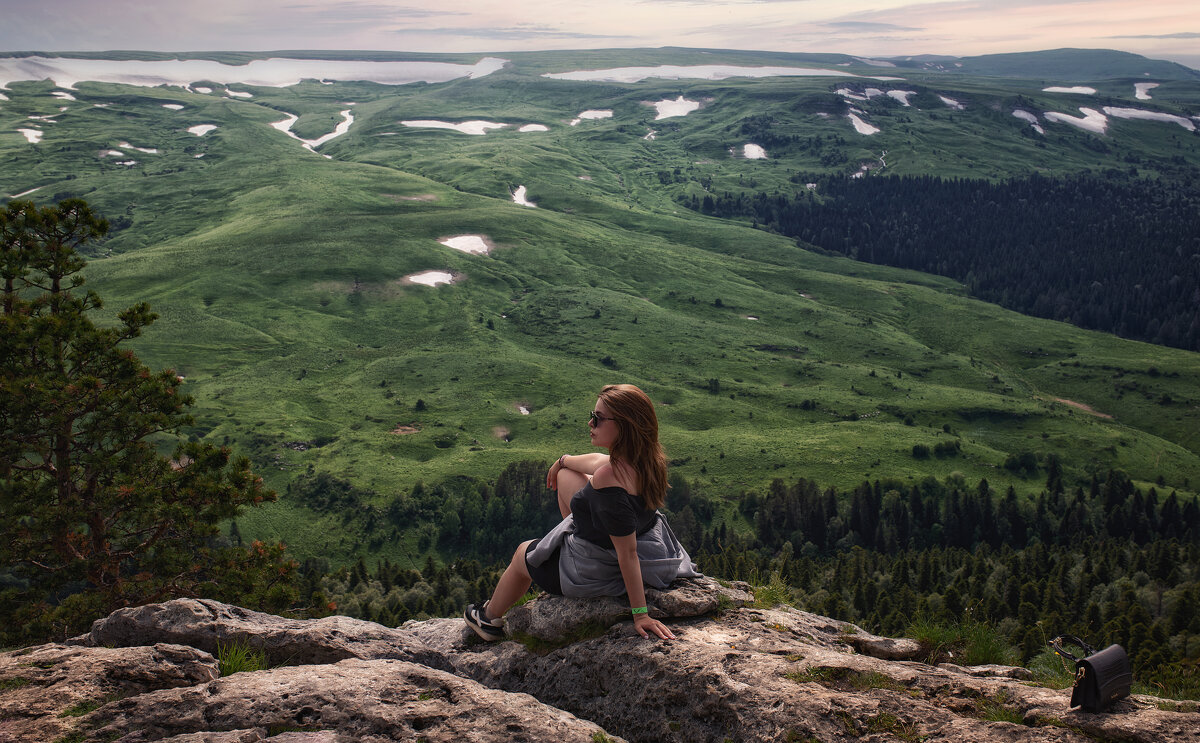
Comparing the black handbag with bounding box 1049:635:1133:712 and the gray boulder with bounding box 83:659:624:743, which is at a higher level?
the black handbag with bounding box 1049:635:1133:712

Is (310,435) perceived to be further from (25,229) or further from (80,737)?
(80,737)

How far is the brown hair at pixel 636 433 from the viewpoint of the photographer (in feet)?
39.2

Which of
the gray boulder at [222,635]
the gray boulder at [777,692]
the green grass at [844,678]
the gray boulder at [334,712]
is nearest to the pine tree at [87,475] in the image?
the gray boulder at [222,635]

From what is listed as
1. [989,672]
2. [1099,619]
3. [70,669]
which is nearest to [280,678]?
[70,669]

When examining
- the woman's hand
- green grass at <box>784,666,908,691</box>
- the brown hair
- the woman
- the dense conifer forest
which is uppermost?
the brown hair

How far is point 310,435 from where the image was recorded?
16575 cm

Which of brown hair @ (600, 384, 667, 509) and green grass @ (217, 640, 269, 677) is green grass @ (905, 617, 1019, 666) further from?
green grass @ (217, 640, 269, 677)

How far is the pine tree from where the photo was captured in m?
25.3

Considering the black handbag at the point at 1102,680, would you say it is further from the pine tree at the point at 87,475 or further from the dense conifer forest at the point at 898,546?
the dense conifer forest at the point at 898,546

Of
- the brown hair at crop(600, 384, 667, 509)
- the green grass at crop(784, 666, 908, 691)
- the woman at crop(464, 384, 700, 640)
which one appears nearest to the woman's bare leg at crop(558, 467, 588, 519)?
the woman at crop(464, 384, 700, 640)

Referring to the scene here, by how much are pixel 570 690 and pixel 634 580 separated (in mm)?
1935

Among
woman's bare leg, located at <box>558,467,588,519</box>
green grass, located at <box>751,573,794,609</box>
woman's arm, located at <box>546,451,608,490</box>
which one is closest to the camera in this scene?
woman's arm, located at <box>546,451,608,490</box>

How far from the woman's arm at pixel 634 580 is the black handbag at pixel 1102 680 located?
5301 mm

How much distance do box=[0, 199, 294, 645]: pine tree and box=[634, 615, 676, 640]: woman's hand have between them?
1896 centimetres
